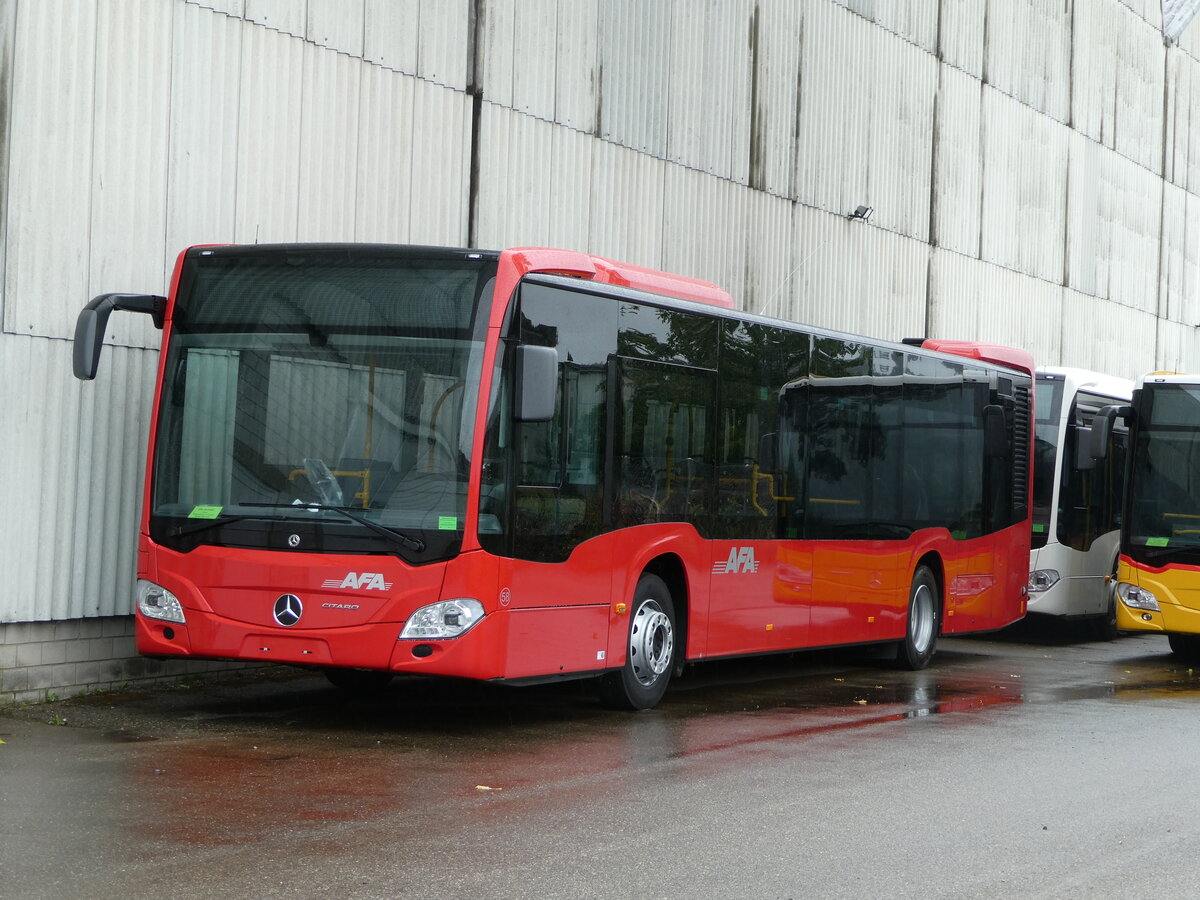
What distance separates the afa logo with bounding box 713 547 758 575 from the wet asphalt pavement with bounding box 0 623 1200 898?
3.39 feet

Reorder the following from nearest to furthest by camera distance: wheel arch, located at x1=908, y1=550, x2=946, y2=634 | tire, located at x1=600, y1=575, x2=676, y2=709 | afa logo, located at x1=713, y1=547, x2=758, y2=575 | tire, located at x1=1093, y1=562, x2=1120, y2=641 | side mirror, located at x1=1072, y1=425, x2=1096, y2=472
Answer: tire, located at x1=600, y1=575, x2=676, y2=709, afa logo, located at x1=713, y1=547, x2=758, y2=575, wheel arch, located at x1=908, y1=550, x2=946, y2=634, side mirror, located at x1=1072, y1=425, x2=1096, y2=472, tire, located at x1=1093, y1=562, x2=1120, y2=641

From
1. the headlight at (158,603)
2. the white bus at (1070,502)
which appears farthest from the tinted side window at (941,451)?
the headlight at (158,603)

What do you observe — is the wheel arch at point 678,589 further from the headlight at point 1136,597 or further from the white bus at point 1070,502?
the white bus at point 1070,502

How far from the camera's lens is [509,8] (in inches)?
644

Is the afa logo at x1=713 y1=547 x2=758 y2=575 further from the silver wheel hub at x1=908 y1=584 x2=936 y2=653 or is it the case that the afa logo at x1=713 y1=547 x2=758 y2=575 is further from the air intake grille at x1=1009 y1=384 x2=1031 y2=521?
the air intake grille at x1=1009 y1=384 x2=1031 y2=521

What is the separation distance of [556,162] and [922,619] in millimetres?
5863

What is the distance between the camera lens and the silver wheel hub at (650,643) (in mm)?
11852

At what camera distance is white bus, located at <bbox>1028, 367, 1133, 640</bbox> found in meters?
19.8

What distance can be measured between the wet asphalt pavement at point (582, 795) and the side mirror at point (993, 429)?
4341mm

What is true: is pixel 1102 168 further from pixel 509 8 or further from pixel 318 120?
pixel 318 120

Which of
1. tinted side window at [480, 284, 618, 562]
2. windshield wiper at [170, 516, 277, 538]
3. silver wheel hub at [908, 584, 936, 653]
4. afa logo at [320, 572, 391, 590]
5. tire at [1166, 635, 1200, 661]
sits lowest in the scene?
tire at [1166, 635, 1200, 661]

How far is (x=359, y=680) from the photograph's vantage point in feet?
41.5

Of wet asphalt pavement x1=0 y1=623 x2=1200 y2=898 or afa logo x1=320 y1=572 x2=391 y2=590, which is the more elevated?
afa logo x1=320 y1=572 x2=391 y2=590

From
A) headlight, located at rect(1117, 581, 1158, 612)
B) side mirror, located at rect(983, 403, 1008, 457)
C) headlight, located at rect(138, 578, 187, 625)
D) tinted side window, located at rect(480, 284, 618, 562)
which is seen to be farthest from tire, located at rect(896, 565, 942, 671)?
headlight, located at rect(138, 578, 187, 625)
